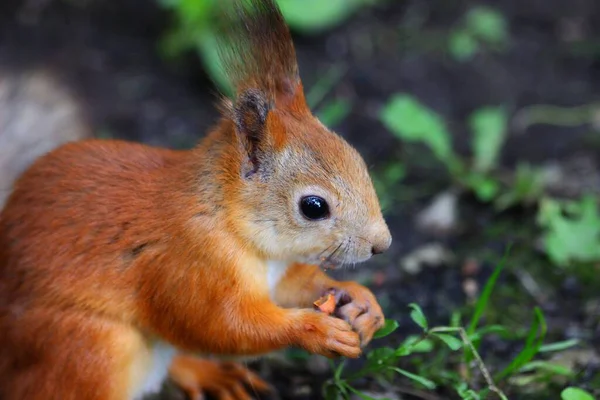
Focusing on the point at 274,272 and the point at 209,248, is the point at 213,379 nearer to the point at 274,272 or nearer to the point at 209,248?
the point at 274,272

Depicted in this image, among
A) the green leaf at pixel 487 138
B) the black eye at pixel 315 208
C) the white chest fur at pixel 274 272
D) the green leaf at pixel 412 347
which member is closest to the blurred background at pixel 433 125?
the green leaf at pixel 487 138

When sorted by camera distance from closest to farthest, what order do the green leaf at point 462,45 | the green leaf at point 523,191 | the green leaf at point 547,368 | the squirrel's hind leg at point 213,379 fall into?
1. the green leaf at point 547,368
2. the squirrel's hind leg at point 213,379
3. the green leaf at point 523,191
4. the green leaf at point 462,45

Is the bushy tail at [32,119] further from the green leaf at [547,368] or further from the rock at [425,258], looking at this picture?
the green leaf at [547,368]

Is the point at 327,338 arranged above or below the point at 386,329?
below

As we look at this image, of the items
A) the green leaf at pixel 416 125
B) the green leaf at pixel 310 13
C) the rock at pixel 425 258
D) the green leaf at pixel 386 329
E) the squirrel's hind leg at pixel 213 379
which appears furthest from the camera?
the green leaf at pixel 310 13

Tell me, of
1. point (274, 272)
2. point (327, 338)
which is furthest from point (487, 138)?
point (327, 338)

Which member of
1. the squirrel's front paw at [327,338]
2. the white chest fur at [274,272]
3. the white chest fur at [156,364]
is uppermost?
the white chest fur at [274,272]

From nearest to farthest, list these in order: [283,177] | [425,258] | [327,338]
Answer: [327,338], [283,177], [425,258]

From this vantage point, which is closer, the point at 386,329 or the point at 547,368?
the point at 386,329
